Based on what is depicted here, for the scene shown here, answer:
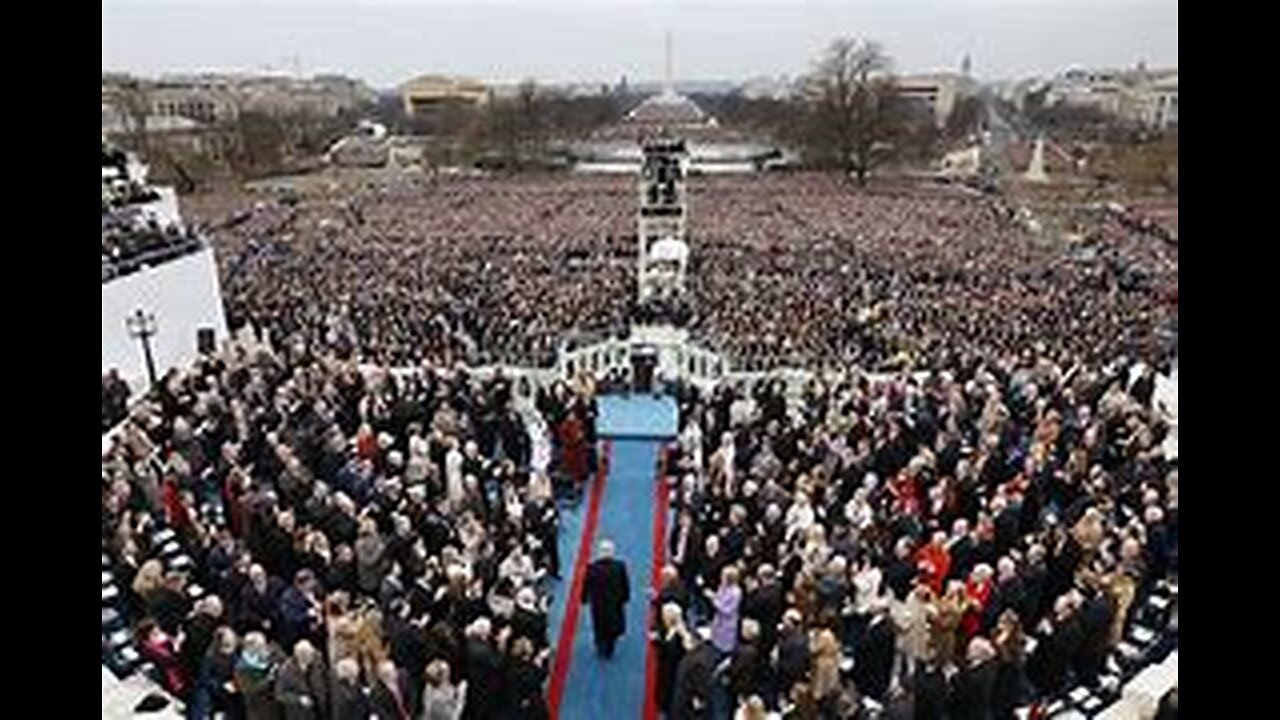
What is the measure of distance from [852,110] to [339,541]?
2282 inches

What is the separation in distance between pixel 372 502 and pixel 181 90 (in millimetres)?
112902

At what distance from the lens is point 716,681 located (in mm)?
7684

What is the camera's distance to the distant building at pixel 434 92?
383 feet

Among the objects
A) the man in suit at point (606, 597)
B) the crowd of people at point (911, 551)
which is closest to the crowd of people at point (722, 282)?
the crowd of people at point (911, 551)

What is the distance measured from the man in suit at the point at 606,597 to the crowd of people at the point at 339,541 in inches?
19.3

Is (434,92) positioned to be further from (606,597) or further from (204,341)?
(606,597)

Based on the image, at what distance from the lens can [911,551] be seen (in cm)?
877

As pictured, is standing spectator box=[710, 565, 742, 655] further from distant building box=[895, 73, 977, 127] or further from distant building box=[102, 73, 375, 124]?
distant building box=[895, 73, 977, 127]

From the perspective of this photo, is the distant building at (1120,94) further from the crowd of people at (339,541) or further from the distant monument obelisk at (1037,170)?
the crowd of people at (339,541)

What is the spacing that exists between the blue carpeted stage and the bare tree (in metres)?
45.0

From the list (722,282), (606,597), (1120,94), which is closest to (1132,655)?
(606,597)

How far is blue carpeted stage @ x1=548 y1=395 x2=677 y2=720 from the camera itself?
862cm

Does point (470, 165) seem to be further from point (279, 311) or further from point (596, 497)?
point (596, 497)

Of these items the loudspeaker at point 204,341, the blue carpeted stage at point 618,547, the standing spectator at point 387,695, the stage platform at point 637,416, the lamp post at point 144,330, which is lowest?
the blue carpeted stage at point 618,547
